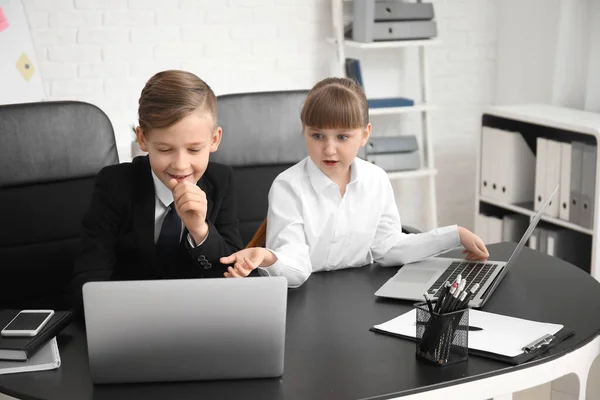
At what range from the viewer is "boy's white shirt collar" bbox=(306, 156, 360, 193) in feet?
6.48

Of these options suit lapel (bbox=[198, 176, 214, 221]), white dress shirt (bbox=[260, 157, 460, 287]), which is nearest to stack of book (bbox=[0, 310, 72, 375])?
suit lapel (bbox=[198, 176, 214, 221])

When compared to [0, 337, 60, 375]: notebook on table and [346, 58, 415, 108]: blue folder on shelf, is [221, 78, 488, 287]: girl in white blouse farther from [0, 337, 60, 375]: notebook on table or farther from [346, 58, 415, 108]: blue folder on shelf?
[346, 58, 415, 108]: blue folder on shelf

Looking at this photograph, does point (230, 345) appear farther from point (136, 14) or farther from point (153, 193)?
point (136, 14)

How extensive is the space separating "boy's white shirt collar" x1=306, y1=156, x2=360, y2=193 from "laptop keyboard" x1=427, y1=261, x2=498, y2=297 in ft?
1.03

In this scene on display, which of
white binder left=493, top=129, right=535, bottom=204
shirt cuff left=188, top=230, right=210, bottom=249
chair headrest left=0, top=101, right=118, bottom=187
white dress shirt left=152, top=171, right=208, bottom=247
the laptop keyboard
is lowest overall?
white binder left=493, top=129, right=535, bottom=204

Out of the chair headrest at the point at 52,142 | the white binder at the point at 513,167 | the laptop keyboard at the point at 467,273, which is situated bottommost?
the white binder at the point at 513,167

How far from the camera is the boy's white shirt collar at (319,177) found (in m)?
1.97

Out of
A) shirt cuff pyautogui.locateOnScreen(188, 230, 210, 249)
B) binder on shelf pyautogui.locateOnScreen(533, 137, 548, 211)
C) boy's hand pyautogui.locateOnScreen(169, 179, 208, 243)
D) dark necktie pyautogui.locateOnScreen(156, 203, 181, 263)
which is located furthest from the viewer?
binder on shelf pyautogui.locateOnScreen(533, 137, 548, 211)

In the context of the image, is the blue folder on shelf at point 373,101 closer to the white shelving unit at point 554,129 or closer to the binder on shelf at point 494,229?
the white shelving unit at point 554,129

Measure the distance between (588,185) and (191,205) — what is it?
2.17m

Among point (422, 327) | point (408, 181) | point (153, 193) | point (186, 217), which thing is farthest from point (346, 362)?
point (408, 181)

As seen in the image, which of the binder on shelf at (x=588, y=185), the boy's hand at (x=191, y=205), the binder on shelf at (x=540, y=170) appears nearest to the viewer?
the boy's hand at (x=191, y=205)

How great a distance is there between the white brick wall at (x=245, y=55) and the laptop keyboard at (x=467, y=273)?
224 cm

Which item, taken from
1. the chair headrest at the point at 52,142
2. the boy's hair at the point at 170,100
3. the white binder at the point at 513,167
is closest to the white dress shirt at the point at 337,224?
the boy's hair at the point at 170,100
